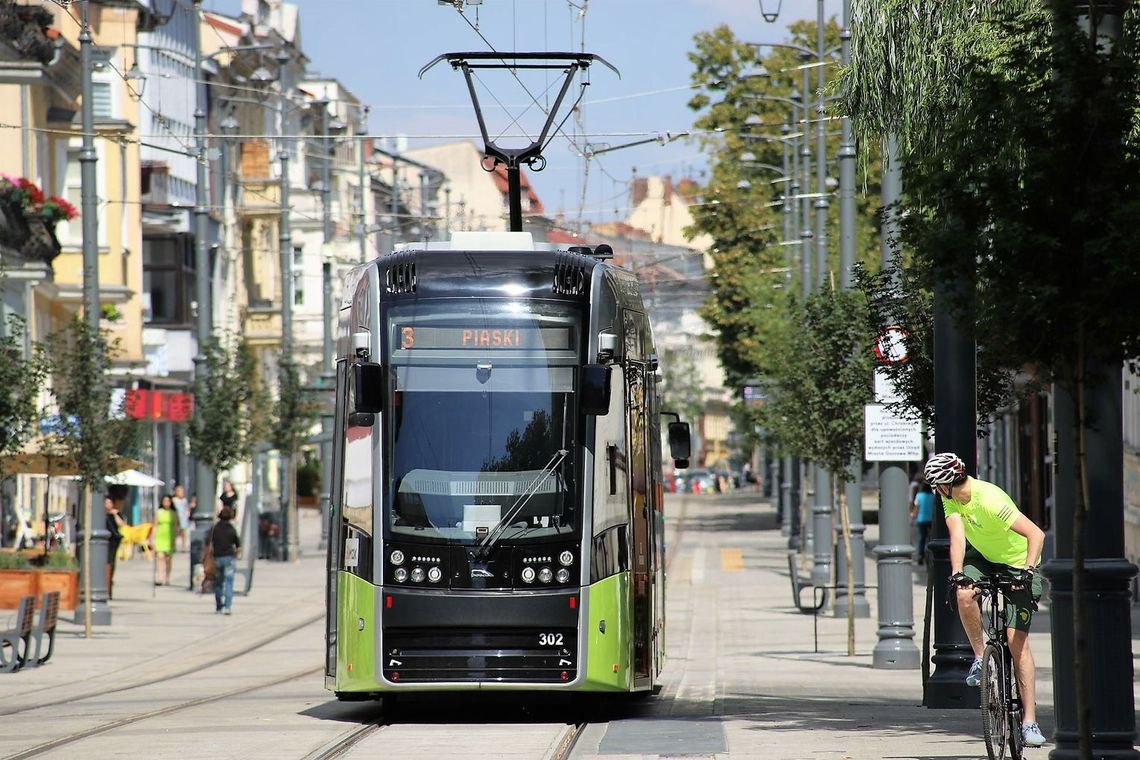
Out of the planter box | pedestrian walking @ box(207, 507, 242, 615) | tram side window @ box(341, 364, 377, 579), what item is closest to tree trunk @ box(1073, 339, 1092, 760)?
tram side window @ box(341, 364, 377, 579)

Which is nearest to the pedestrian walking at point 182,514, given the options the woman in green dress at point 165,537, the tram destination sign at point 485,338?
the woman in green dress at point 165,537

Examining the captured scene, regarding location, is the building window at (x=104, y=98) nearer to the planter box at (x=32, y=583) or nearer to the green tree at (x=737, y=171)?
the green tree at (x=737, y=171)

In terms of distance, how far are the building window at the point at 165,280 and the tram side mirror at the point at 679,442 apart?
46.1 metres

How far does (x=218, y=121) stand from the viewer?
239 feet

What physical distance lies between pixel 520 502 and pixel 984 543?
4244 mm

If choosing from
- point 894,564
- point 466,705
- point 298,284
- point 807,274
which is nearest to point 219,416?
point 807,274

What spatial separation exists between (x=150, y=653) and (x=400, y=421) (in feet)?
41.0

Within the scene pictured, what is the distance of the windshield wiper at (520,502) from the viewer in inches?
605

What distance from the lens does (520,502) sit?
15.5 meters

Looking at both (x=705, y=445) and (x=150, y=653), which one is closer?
(x=150, y=653)

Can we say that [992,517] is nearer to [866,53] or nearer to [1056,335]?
[1056,335]

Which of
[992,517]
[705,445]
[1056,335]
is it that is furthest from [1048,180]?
[705,445]

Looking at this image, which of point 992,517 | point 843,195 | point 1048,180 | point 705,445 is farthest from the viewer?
point 705,445

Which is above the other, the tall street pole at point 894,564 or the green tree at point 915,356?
the green tree at point 915,356
